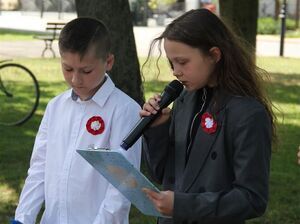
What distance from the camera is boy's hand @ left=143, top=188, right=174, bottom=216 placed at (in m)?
2.16

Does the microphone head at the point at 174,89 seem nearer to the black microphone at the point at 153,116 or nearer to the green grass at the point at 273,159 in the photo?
the black microphone at the point at 153,116

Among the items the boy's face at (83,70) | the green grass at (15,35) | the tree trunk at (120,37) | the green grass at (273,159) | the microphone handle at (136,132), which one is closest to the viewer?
the microphone handle at (136,132)

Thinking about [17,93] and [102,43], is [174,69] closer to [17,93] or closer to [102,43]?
[102,43]

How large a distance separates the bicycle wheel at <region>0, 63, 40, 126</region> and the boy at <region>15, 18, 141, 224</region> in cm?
614

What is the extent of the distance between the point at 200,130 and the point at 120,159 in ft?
1.21

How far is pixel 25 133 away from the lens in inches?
325

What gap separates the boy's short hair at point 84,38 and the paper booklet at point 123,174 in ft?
→ 1.83

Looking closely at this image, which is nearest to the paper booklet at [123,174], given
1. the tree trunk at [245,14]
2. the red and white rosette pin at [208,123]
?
the red and white rosette pin at [208,123]

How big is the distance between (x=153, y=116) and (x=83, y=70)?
43 centimetres

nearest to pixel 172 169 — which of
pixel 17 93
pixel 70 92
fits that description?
pixel 70 92

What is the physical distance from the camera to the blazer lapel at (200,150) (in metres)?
2.30

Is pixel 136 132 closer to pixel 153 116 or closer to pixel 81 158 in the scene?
pixel 153 116

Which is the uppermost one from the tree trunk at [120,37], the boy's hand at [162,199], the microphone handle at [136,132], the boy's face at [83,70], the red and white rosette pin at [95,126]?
the boy's face at [83,70]

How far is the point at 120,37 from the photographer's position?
6445mm
